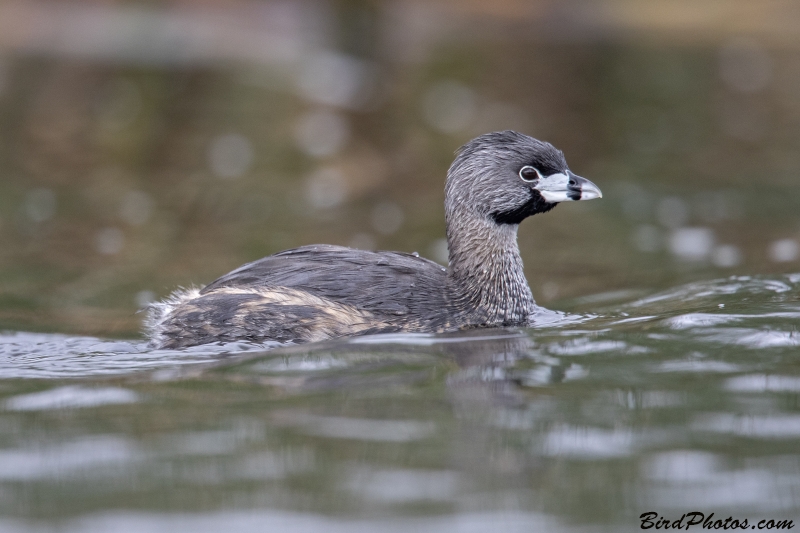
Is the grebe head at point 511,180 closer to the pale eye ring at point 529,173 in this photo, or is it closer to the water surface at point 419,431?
the pale eye ring at point 529,173

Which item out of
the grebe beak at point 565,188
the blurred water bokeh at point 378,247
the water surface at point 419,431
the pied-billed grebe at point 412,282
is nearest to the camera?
the water surface at point 419,431

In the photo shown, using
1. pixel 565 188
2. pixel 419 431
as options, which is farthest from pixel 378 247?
A: pixel 419 431

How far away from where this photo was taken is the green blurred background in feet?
33.6

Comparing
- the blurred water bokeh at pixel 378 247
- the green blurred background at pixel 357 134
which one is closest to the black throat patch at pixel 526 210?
the blurred water bokeh at pixel 378 247

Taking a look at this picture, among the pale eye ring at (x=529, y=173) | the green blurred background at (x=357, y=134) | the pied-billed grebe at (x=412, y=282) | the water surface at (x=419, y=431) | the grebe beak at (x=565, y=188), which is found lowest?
the water surface at (x=419, y=431)

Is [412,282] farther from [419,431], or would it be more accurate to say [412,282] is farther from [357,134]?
[357,134]

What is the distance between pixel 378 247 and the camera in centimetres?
1077

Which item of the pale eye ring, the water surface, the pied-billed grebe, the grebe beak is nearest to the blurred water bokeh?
the water surface

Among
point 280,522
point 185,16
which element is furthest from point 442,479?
point 185,16

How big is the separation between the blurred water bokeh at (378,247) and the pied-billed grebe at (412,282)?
0.29 m

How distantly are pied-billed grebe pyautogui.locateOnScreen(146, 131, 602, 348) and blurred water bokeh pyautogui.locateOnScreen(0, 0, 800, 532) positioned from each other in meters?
0.29

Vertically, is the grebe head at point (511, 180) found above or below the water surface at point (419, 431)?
above

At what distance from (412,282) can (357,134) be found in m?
9.94

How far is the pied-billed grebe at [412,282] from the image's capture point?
6.63 meters
